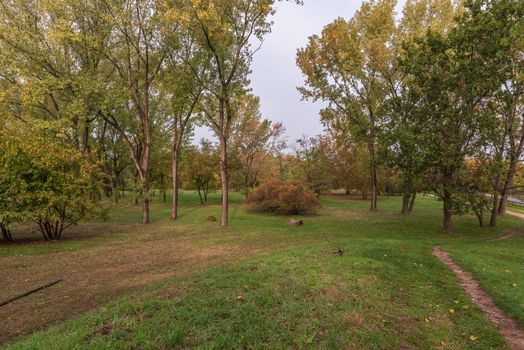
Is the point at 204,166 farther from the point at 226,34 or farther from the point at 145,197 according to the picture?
the point at 226,34

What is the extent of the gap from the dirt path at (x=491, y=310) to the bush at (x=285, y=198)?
16.4 meters

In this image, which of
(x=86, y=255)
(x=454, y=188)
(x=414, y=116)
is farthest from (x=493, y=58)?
(x=86, y=255)

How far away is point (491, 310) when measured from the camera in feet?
20.6

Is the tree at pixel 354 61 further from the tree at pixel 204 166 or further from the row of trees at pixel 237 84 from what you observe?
the tree at pixel 204 166

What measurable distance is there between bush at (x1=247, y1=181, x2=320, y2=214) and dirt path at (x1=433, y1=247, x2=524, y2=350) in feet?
53.7

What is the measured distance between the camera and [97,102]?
18.6 metres

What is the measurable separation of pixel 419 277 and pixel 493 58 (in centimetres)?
1126

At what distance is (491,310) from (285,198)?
19.9 meters

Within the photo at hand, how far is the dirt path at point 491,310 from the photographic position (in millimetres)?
5133

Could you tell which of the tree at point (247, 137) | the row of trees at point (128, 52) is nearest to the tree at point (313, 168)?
the tree at point (247, 137)

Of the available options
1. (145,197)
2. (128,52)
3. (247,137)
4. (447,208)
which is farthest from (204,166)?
(447,208)

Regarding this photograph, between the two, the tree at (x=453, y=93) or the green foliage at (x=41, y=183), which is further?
the tree at (x=453, y=93)

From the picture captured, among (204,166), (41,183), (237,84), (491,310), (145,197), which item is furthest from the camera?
(204,166)

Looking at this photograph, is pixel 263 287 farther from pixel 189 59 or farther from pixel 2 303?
pixel 189 59
